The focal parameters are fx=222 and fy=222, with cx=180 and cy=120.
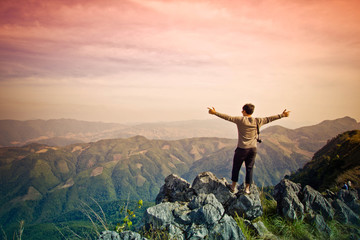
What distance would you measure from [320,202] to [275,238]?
4113 millimetres

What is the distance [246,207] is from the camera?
32.5ft

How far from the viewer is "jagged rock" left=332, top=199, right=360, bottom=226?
32.5ft

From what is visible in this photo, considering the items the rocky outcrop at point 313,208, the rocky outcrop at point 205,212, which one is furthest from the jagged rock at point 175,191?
the rocky outcrop at point 313,208

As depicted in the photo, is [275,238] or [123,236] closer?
[123,236]

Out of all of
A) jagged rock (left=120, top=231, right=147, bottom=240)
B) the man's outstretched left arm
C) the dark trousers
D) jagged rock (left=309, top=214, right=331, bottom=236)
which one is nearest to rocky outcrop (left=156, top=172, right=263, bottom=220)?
the dark trousers

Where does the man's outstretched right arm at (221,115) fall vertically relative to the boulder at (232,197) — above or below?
above

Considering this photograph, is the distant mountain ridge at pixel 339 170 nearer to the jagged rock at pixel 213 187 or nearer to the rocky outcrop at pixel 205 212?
the jagged rock at pixel 213 187

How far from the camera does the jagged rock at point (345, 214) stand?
9.90 meters

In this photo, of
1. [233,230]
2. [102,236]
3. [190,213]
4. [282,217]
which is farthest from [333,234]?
[102,236]

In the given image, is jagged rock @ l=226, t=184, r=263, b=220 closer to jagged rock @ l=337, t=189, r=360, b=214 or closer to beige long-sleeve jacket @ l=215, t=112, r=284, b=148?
beige long-sleeve jacket @ l=215, t=112, r=284, b=148

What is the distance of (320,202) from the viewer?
10.7m

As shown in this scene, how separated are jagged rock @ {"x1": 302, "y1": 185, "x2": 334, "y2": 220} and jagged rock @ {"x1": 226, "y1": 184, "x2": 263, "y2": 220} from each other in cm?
233

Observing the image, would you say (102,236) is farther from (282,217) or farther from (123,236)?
(282,217)

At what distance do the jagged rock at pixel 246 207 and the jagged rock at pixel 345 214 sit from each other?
12.4 ft
